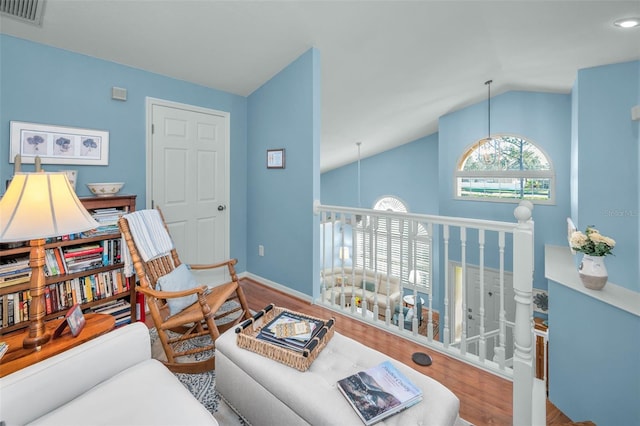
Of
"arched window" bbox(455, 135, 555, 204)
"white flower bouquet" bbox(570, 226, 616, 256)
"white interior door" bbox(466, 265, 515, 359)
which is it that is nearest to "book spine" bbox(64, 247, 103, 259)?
"white flower bouquet" bbox(570, 226, 616, 256)

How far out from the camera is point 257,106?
147 inches

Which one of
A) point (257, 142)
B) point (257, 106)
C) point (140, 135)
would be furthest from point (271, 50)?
point (140, 135)

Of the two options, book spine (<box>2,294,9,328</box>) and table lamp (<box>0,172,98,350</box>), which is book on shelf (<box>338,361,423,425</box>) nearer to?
table lamp (<box>0,172,98,350</box>)

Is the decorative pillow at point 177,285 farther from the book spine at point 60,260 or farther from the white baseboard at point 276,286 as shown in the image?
the white baseboard at point 276,286

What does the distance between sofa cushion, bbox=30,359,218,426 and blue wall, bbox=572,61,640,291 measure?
13.7 feet

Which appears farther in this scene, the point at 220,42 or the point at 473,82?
the point at 473,82

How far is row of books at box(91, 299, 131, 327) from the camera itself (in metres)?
2.47

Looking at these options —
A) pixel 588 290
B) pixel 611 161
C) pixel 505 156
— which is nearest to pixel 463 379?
pixel 588 290

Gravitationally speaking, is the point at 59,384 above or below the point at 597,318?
above

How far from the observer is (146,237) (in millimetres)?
2320

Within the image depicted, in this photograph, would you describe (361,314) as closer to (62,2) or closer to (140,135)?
(140,135)

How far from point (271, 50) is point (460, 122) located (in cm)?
424

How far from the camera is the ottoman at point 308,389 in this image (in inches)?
44.9

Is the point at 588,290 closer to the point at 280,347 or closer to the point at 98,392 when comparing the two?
the point at 280,347
